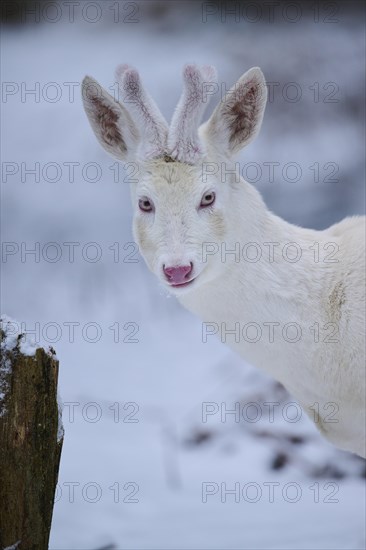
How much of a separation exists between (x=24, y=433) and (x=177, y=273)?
0.72 metres

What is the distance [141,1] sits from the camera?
7520 millimetres

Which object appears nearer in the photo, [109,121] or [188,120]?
[188,120]

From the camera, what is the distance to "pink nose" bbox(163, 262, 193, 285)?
307 centimetres

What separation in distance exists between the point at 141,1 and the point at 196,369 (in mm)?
3063

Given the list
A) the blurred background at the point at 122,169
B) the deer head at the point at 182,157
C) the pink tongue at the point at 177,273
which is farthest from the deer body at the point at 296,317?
the blurred background at the point at 122,169

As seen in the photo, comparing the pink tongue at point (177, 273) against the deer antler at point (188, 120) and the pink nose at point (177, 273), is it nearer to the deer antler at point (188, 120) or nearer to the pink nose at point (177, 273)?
the pink nose at point (177, 273)

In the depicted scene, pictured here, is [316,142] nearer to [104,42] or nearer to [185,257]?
[104,42]

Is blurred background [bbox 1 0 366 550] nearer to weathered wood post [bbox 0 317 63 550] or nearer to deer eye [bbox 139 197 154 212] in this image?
deer eye [bbox 139 197 154 212]

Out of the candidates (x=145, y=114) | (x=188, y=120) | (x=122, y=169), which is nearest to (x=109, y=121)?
(x=145, y=114)

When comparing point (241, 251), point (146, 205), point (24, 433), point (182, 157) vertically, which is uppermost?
point (182, 157)

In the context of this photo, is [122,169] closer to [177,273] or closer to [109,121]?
[109,121]

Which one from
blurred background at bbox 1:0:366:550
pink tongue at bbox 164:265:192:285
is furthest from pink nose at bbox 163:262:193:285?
blurred background at bbox 1:0:366:550

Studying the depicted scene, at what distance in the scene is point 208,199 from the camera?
328 cm

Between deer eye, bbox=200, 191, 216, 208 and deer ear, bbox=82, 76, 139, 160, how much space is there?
Answer: 0.38 m
